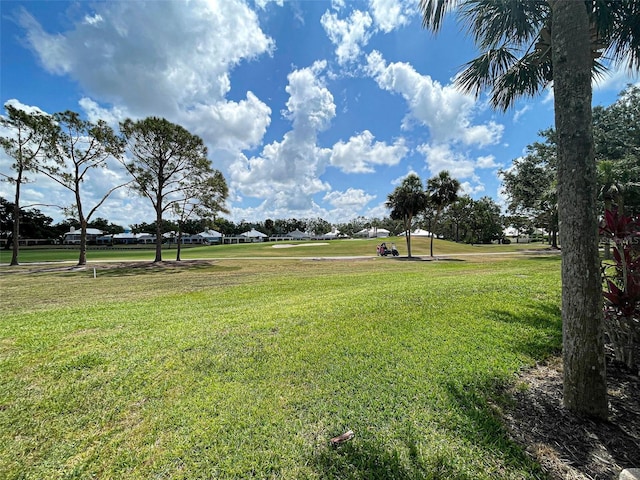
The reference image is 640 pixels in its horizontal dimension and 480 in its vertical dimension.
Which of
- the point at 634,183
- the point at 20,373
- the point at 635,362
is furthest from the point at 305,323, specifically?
the point at 634,183

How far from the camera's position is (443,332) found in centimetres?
405

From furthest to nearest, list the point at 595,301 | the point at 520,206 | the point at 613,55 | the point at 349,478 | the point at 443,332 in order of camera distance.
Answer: the point at 520,206
the point at 613,55
the point at 443,332
the point at 595,301
the point at 349,478

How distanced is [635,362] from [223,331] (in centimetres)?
551

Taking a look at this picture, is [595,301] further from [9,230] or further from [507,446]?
[9,230]

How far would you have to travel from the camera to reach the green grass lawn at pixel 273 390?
1.91 meters

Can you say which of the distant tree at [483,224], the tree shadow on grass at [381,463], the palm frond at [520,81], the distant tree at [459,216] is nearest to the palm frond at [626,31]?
the palm frond at [520,81]

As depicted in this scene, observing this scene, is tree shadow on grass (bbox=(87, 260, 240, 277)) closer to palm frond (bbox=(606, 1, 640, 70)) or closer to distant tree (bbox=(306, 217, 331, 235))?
palm frond (bbox=(606, 1, 640, 70))

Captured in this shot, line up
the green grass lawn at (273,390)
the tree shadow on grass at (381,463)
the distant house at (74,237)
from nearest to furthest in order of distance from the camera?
the tree shadow on grass at (381,463)
the green grass lawn at (273,390)
the distant house at (74,237)

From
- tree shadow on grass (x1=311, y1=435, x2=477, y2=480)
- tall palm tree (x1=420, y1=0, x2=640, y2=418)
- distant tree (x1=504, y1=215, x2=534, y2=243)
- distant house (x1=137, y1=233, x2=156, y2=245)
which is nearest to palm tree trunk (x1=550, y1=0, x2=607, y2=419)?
tall palm tree (x1=420, y1=0, x2=640, y2=418)

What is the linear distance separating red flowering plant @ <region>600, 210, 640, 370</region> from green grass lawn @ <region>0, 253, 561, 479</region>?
2.24 feet

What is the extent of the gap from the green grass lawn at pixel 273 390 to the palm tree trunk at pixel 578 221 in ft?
2.33

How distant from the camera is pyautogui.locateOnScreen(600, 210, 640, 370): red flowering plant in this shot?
2.97 meters

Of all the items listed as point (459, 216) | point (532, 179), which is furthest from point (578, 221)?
point (459, 216)

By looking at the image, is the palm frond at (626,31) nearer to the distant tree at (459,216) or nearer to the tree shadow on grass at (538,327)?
the tree shadow on grass at (538,327)
